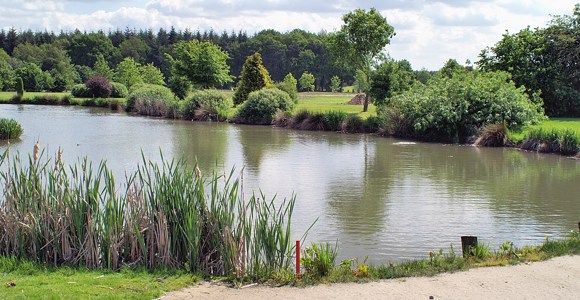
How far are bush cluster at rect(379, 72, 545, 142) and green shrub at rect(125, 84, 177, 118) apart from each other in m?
20.8

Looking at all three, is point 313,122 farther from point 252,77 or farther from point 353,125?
point 252,77

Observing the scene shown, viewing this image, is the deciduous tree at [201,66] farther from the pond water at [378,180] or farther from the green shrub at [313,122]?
the green shrub at [313,122]

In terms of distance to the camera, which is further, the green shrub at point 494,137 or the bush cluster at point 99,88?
the bush cluster at point 99,88

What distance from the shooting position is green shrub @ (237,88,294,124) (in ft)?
133

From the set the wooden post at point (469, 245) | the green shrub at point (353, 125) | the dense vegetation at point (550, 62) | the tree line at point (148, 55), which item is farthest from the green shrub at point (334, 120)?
the tree line at point (148, 55)

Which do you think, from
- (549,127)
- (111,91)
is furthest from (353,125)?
(111,91)

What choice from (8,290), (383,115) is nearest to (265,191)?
(8,290)

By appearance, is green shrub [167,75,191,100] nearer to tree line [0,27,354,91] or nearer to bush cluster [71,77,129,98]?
bush cluster [71,77,129,98]

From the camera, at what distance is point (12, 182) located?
878 cm

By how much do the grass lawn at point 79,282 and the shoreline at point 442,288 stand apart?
27 cm

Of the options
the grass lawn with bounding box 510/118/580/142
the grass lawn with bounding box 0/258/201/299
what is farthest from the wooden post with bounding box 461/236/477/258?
the grass lawn with bounding box 510/118/580/142

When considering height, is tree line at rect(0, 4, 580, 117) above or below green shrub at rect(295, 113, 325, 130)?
above

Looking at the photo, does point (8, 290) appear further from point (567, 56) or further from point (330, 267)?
point (567, 56)

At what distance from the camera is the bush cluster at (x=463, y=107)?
2886cm
